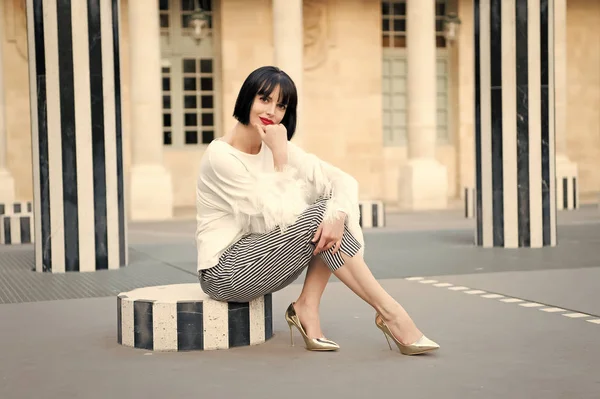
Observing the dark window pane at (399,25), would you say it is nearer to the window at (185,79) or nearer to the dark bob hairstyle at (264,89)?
the window at (185,79)

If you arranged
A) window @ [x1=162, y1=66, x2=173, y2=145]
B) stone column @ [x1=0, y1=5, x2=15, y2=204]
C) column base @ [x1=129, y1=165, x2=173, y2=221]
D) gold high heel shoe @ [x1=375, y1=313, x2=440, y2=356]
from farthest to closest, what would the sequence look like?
window @ [x1=162, y1=66, x2=173, y2=145], stone column @ [x1=0, y1=5, x2=15, y2=204], column base @ [x1=129, y1=165, x2=173, y2=221], gold high heel shoe @ [x1=375, y1=313, x2=440, y2=356]

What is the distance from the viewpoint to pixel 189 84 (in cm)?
2083

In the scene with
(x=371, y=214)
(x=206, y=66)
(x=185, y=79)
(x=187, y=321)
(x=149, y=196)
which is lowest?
(x=371, y=214)

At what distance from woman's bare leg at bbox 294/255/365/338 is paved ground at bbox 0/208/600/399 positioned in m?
0.14

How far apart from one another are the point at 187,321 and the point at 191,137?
1544 centimetres

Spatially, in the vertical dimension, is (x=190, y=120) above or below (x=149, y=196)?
above

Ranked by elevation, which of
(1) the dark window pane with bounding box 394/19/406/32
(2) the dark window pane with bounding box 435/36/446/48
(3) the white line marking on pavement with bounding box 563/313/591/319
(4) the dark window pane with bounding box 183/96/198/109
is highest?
(1) the dark window pane with bounding box 394/19/406/32

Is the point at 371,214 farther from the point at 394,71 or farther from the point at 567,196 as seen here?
the point at 394,71

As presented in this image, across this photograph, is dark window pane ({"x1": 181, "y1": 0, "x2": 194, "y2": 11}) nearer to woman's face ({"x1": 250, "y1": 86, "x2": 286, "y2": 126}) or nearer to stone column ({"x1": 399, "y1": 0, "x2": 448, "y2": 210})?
stone column ({"x1": 399, "y1": 0, "x2": 448, "y2": 210})

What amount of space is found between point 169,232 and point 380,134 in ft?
27.5

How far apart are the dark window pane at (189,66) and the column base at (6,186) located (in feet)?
13.3

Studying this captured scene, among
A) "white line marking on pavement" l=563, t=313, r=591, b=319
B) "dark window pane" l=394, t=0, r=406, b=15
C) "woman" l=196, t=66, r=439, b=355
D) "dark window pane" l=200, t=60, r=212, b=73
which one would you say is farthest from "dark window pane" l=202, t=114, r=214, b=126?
"woman" l=196, t=66, r=439, b=355

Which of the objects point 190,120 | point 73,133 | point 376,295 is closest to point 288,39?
point 190,120

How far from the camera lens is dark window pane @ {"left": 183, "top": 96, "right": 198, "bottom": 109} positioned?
2075 centimetres
